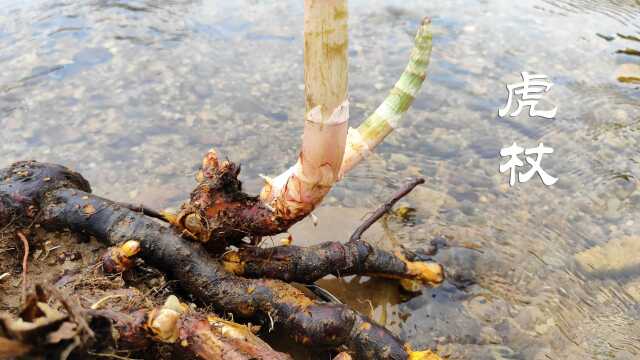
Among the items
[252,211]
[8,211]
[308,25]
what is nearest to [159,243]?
[252,211]

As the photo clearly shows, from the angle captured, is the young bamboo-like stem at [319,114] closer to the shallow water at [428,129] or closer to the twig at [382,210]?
the twig at [382,210]

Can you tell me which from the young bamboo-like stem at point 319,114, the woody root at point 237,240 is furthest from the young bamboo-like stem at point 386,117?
the young bamboo-like stem at point 319,114

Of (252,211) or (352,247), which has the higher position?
(252,211)

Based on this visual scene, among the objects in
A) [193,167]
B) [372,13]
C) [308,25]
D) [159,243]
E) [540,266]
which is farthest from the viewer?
[372,13]

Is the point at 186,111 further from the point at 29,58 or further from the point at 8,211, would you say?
the point at 8,211

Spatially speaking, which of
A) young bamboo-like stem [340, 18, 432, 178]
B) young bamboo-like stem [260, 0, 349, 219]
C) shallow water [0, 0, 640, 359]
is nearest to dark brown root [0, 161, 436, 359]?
young bamboo-like stem [260, 0, 349, 219]

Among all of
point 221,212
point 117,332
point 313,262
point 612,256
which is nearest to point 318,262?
point 313,262

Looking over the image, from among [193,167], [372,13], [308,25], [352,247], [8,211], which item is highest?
[308,25]

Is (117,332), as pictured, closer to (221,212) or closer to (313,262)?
(221,212)

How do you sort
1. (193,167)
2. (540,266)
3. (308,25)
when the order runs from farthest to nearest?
1. (193,167)
2. (540,266)
3. (308,25)
